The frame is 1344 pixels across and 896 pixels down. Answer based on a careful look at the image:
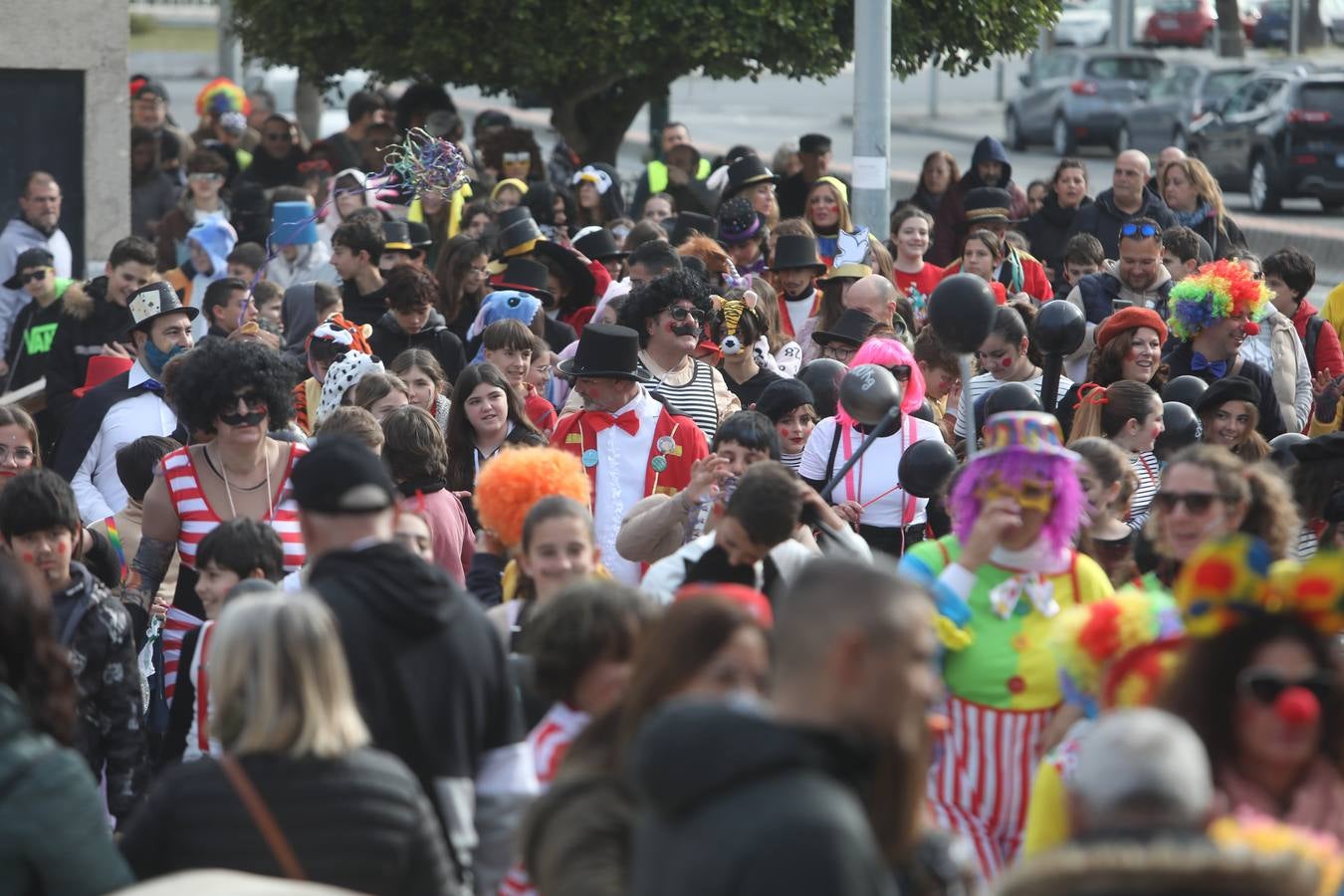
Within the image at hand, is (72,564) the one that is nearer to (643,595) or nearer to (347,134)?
(643,595)

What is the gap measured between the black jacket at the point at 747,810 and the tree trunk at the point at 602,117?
14.9 m

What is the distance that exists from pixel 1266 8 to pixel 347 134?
3418cm

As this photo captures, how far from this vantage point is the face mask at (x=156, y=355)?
9180mm

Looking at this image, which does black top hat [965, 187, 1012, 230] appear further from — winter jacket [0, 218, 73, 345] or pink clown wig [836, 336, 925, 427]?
winter jacket [0, 218, 73, 345]

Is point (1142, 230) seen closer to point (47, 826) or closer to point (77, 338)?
point (77, 338)

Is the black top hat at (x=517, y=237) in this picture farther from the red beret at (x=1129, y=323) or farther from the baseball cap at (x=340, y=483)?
the baseball cap at (x=340, y=483)

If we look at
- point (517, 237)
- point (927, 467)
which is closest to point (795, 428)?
point (927, 467)

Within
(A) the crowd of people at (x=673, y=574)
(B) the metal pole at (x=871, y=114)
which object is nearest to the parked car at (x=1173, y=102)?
(B) the metal pole at (x=871, y=114)

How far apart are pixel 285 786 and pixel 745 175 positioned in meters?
10.0

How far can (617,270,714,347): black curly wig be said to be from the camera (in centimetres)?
865

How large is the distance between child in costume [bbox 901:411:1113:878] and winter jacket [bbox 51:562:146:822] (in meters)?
2.37

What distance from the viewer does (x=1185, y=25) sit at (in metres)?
47.0

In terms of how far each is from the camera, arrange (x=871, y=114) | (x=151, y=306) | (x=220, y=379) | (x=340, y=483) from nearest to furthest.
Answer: (x=340, y=483) < (x=220, y=379) < (x=151, y=306) < (x=871, y=114)

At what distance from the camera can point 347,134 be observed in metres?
17.5
